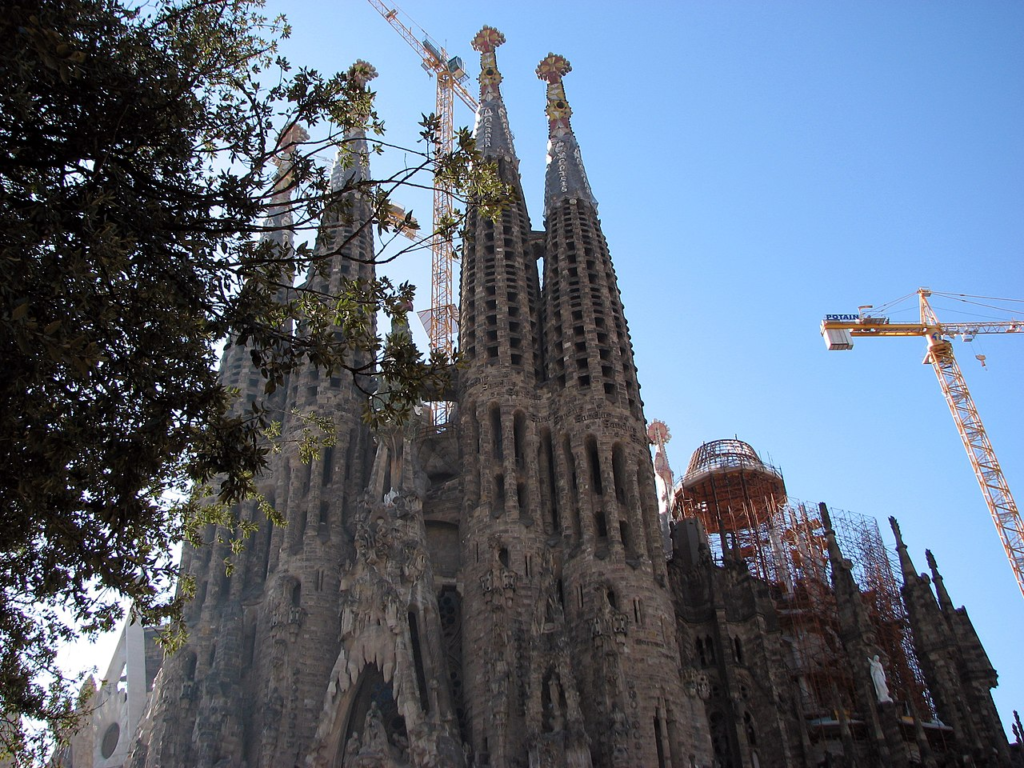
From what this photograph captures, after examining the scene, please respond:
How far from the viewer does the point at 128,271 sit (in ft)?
28.3

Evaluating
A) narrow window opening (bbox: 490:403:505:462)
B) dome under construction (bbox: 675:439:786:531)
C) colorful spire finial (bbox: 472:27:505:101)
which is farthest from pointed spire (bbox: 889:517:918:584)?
colorful spire finial (bbox: 472:27:505:101)

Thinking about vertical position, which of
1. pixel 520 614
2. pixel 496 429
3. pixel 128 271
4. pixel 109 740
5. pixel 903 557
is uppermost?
pixel 496 429

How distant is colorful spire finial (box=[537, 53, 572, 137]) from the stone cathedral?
720cm

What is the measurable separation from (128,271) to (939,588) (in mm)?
33328

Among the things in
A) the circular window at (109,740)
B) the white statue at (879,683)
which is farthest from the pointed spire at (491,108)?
the circular window at (109,740)

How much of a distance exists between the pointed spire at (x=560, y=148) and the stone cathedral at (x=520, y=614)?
90.9 inches

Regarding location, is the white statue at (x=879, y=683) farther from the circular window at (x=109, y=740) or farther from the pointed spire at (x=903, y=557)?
the circular window at (x=109, y=740)

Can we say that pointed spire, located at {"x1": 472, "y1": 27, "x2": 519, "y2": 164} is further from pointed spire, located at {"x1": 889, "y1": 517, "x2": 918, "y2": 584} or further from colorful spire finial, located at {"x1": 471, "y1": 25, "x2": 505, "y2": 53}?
pointed spire, located at {"x1": 889, "y1": 517, "x2": 918, "y2": 584}

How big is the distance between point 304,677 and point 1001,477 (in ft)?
119

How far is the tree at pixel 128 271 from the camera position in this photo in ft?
26.1

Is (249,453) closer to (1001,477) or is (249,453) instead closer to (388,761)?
(388,761)

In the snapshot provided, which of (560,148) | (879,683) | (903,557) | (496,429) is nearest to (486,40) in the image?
(560,148)

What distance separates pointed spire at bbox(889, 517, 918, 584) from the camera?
35.2 m

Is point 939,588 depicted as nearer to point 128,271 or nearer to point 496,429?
point 496,429
